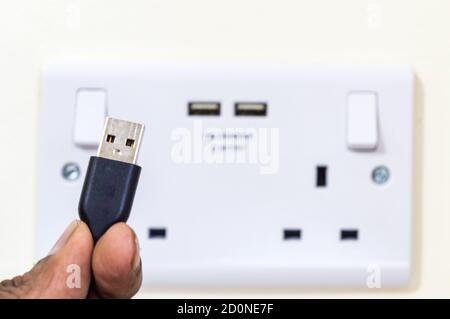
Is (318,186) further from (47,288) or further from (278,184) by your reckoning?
(47,288)

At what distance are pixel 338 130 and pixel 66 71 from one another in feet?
0.53

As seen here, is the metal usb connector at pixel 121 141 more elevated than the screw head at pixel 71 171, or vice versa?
the metal usb connector at pixel 121 141

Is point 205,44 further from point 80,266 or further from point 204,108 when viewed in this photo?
point 80,266

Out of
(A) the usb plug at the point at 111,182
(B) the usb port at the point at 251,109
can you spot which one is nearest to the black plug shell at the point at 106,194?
(A) the usb plug at the point at 111,182

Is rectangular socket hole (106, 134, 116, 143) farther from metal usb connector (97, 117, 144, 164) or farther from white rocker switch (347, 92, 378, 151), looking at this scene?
white rocker switch (347, 92, 378, 151)

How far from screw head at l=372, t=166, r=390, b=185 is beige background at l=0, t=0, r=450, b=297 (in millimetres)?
21

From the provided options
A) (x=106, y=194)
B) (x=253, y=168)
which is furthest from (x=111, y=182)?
(x=253, y=168)

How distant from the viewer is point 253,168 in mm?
350

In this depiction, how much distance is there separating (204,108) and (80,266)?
132 millimetres

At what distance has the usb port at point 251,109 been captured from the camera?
35 centimetres

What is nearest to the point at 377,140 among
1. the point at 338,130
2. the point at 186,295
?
the point at 338,130

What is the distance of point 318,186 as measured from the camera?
0.35 metres

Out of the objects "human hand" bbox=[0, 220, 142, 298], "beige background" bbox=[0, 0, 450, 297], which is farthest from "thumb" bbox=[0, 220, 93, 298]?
"beige background" bbox=[0, 0, 450, 297]

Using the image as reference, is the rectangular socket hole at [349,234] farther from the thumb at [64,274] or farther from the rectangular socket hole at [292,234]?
the thumb at [64,274]
